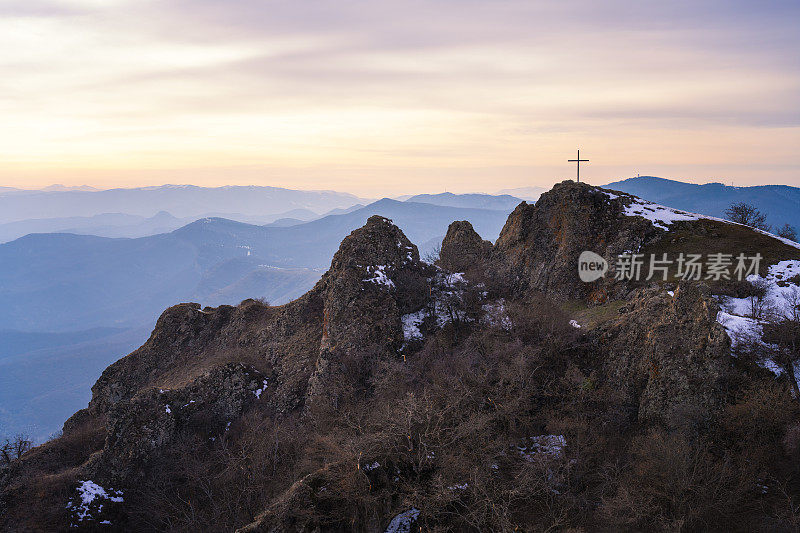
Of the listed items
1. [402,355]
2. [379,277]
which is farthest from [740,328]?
[379,277]

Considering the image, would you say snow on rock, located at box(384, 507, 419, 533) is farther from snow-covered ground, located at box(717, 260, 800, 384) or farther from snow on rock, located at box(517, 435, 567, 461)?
snow-covered ground, located at box(717, 260, 800, 384)

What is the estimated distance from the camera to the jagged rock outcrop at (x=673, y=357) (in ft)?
89.9

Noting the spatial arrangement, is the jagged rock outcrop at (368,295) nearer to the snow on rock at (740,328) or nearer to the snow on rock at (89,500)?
the snow on rock at (89,500)

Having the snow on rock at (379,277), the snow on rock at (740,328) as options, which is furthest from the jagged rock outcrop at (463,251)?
the snow on rock at (740,328)

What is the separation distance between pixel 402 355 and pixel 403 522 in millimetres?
21856

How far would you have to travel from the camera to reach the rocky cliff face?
27.0 m

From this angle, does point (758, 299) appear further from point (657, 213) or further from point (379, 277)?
point (379, 277)

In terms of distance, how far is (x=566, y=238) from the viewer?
50.4 m

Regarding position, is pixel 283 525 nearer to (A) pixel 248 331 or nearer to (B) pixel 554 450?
(B) pixel 554 450

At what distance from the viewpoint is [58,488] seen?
36.3m

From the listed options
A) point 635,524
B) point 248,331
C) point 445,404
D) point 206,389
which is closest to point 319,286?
point 248,331

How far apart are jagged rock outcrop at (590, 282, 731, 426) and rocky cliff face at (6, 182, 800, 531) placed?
0.09m

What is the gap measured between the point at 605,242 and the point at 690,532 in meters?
31.3

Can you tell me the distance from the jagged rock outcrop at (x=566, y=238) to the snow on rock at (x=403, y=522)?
29914 mm
